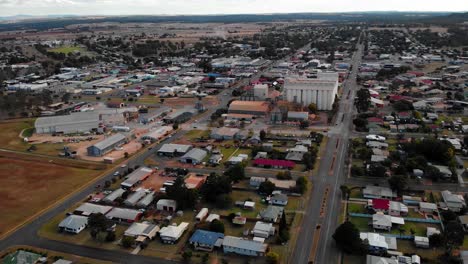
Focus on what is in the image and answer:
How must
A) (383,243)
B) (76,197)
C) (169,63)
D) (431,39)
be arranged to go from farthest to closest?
(431,39), (169,63), (76,197), (383,243)

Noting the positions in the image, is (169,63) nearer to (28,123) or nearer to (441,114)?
(28,123)

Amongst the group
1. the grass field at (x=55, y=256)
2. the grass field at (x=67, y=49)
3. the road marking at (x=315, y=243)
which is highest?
the grass field at (x=67, y=49)

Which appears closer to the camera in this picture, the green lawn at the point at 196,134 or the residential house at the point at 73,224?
the residential house at the point at 73,224

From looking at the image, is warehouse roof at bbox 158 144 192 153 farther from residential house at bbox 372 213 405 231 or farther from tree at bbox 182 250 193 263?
residential house at bbox 372 213 405 231

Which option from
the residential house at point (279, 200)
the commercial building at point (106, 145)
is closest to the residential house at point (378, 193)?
the residential house at point (279, 200)

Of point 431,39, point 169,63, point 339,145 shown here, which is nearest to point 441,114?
point 339,145

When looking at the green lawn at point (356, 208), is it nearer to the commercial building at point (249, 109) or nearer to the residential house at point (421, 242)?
the residential house at point (421, 242)
